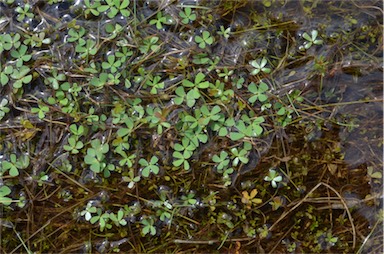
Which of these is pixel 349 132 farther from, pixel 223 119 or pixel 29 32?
pixel 29 32

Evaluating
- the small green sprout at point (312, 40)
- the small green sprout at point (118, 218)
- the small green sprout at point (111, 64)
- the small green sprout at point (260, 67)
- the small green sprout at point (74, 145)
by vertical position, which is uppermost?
the small green sprout at point (111, 64)

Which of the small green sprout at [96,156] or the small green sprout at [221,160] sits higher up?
the small green sprout at [96,156]

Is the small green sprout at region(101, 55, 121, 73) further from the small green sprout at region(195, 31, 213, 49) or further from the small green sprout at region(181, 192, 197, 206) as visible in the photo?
the small green sprout at region(181, 192, 197, 206)

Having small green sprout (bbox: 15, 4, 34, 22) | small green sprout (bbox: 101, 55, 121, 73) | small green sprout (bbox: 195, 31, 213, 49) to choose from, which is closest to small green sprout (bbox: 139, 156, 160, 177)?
small green sprout (bbox: 101, 55, 121, 73)

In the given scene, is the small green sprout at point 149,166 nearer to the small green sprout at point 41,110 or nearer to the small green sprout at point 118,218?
the small green sprout at point 118,218

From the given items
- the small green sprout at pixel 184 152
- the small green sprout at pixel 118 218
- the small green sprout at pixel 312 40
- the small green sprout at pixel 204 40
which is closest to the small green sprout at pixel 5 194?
the small green sprout at pixel 118 218

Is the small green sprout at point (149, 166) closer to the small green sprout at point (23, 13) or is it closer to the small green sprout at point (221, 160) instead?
the small green sprout at point (221, 160)

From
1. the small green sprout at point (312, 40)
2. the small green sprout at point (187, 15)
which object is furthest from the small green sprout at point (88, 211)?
the small green sprout at point (312, 40)

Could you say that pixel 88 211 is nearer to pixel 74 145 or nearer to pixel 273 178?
pixel 74 145
